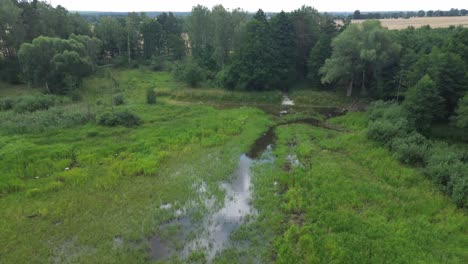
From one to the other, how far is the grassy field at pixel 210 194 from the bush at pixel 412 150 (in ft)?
2.80

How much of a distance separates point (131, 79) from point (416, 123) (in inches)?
1715

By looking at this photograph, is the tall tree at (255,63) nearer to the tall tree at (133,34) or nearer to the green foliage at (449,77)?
the green foliage at (449,77)

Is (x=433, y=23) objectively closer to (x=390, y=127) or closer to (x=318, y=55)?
(x=318, y=55)

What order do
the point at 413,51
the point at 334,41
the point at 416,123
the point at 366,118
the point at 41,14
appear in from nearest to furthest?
1. the point at 416,123
2. the point at 366,118
3. the point at 413,51
4. the point at 334,41
5. the point at 41,14

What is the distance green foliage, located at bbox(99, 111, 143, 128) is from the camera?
96.8 ft

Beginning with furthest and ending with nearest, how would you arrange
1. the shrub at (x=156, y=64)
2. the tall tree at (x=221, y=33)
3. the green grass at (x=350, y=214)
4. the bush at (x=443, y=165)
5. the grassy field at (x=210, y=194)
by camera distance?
the shrub at (x=156, y=64) → the tall tree at (x=221, y=33) → the bush at (x=443, y=165) → the grassy field at (x=210, y=194) → the green grass at (x=350, y=214)

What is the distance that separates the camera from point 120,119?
29766 millimetres

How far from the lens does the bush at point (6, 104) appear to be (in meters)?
34.1

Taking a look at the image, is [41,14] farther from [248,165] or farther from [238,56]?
[248,165]

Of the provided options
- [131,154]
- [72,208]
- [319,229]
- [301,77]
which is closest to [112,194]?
[72,208]

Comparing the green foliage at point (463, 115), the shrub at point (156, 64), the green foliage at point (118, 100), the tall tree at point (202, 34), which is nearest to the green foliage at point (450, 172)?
the green foliage at point (463, 115)

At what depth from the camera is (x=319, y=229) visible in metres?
15.2

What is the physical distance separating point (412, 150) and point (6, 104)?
4139 cm

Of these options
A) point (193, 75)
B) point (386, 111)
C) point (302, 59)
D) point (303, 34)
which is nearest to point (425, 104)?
point (386, 111)
